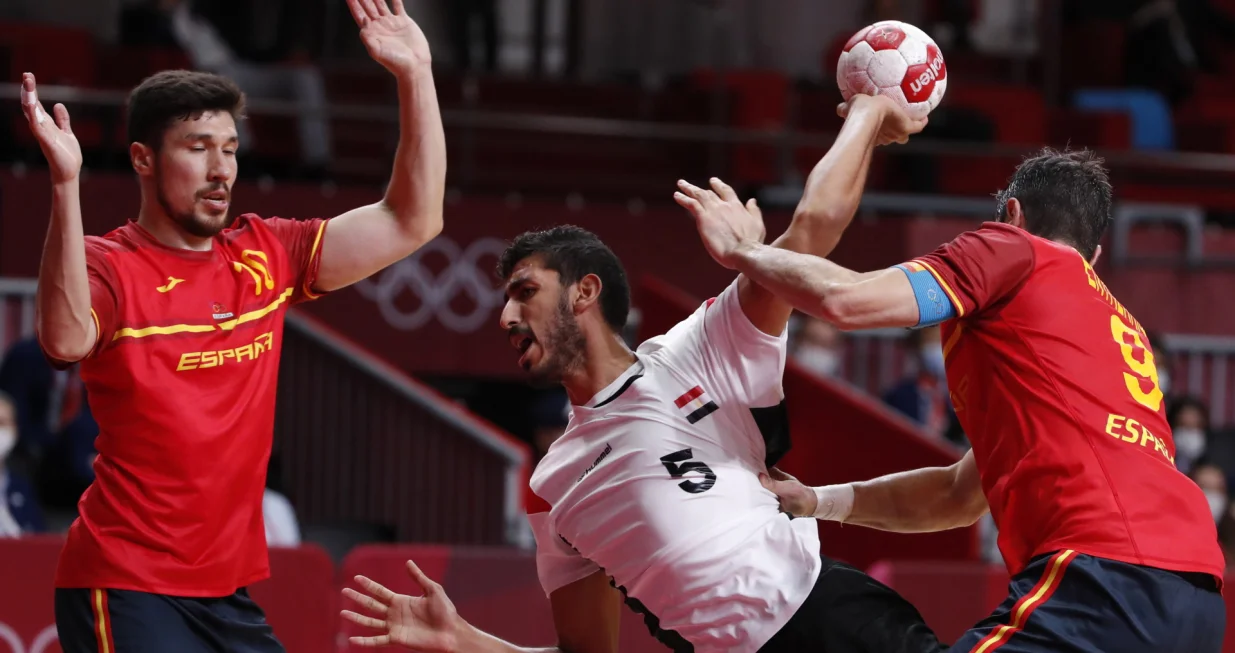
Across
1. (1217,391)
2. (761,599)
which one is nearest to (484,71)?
(1217,391)

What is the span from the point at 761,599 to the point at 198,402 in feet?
4.88

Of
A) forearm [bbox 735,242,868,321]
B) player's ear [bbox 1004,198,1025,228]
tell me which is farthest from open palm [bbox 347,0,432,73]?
player's ear [bbox 1004,198,1025,228]

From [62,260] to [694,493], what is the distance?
160 cm

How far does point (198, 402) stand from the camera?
4086 mm

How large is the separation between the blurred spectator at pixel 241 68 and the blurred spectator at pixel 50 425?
2695mm

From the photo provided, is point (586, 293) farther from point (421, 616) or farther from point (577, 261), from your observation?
point (421, 616)

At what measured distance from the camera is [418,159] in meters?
4.45

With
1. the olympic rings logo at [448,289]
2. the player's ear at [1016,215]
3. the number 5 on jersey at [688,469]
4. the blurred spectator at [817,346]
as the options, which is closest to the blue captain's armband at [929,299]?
the player's ear at [1016,215]

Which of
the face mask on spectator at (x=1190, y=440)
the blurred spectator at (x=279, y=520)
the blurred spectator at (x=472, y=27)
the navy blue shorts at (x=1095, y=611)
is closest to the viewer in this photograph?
the navy blue shorts at (x=1095, y=611)

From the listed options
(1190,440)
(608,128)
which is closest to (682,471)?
Result: (1190,440)

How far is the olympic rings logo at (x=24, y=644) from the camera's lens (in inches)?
255

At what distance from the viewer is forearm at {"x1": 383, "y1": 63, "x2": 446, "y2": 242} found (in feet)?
14.4

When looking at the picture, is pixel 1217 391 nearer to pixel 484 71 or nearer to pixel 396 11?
pixel 484 71

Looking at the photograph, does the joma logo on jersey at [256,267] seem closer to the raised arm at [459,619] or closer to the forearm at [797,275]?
the raised arm at [459,619]
